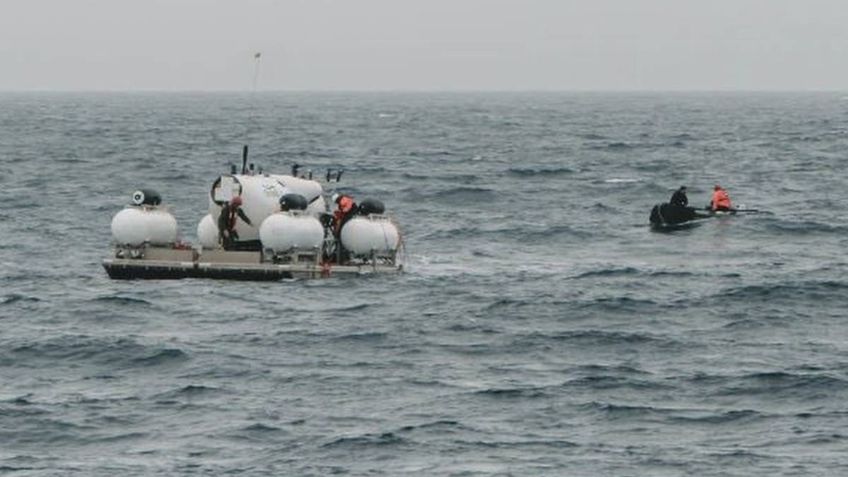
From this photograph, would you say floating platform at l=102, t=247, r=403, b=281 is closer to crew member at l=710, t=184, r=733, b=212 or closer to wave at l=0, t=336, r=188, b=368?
wave at l=0, t=336, r=188, b=368

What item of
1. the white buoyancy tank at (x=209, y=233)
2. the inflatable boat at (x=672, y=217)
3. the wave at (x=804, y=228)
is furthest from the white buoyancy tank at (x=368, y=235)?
the wave at (x=804, y=228)

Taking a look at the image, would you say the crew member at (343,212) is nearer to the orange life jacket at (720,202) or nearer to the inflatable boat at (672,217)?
the inflatable boat at (672,217)

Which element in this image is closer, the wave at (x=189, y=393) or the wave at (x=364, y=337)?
the wave at (x=189, y=393)

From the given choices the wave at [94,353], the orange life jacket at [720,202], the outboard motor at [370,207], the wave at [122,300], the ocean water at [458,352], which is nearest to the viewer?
the ocean water at [458,352]

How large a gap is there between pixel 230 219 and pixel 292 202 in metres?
2.17

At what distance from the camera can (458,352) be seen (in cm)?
3753

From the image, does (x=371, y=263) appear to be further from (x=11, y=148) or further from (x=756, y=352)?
(x=11, y=148)

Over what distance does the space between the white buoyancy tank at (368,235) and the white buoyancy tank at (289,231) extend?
1208 millimetres

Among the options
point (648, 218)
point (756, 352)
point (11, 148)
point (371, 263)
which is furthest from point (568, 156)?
point (756, 352)

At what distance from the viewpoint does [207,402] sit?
1264 inches

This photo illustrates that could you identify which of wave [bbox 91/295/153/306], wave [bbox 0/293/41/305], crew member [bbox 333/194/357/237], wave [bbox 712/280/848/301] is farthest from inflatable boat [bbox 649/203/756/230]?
wave [bbox 0/293/41/305]

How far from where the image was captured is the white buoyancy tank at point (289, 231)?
46.5 m

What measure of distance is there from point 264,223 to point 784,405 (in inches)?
721

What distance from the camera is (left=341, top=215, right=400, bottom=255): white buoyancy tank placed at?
4816 cm
